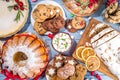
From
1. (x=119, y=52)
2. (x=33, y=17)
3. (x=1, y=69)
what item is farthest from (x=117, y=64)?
(x=1, y=69)

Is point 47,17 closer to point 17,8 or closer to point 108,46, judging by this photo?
point 17,8

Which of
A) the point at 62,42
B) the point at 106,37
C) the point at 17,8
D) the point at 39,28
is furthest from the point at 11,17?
the point at 106,37

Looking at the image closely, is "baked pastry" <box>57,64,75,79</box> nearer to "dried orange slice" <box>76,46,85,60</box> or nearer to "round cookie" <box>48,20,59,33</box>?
"dried orange slice" <box>76,46,85,60</box>

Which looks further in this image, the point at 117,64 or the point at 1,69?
the point at 1,69

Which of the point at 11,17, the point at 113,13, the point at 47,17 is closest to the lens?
the point at 113,13

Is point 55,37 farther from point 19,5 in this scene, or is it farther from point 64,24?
point 19,5

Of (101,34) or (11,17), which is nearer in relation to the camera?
(101,34)
